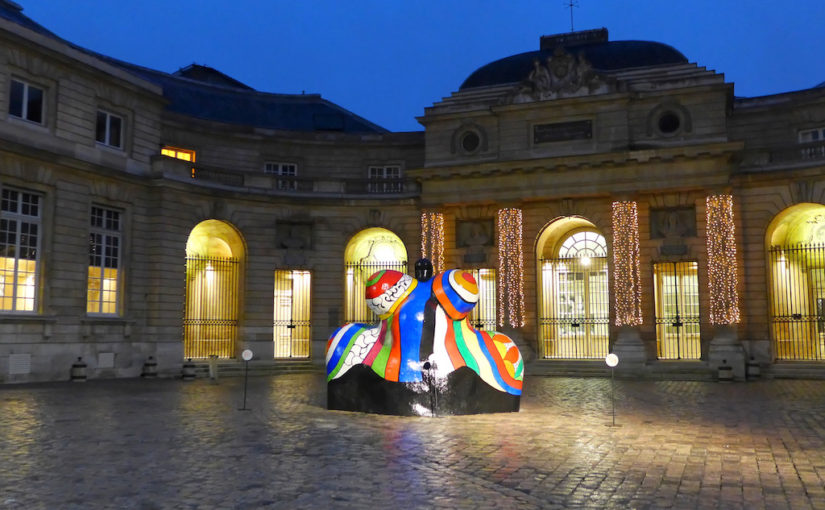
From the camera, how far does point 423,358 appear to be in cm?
1365

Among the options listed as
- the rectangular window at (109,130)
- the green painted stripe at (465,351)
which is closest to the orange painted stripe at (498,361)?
the green painted stripe at (465,351)

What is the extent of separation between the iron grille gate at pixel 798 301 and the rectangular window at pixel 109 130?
23.7 meters

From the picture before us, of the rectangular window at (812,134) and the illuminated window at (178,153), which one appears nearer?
the rectangular window at (812,134)

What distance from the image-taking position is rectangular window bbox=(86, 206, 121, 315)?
24.8 m

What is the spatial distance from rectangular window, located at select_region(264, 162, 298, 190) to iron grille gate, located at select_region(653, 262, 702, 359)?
15053 millimetres

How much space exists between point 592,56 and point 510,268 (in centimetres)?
1024

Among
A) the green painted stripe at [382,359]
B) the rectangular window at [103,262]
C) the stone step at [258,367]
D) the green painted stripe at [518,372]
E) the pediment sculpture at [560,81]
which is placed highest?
the pediment sculpture at [560,81]

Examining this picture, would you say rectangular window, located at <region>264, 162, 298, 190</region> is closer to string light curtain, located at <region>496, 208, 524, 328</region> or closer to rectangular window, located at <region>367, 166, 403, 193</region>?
rectangular window, located at <region>367, 166, 403, 193</region>

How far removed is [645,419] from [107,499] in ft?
31.8

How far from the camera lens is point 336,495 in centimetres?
737

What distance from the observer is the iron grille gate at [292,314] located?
30.8 m

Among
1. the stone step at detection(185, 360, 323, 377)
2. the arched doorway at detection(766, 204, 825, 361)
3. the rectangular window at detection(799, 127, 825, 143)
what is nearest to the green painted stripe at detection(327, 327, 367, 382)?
the stone step at detection(185, 360, 323, 377)

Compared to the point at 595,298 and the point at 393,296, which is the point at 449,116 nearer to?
the point at 595,298

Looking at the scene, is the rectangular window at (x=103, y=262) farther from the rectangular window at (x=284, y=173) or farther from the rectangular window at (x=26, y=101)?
the rectangular window at (x=284, y=173)
